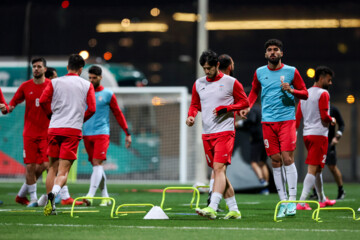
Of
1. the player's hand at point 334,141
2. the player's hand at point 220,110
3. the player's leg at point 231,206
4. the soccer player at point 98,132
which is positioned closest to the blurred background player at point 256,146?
the player's hand at point 334,141

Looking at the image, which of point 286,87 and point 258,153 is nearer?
point 286,87

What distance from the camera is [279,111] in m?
9.22

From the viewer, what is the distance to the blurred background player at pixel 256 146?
1532 cm

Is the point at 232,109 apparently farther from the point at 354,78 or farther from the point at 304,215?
the point at 354,78

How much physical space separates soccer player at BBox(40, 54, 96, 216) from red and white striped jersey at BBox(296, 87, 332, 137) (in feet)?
10.5

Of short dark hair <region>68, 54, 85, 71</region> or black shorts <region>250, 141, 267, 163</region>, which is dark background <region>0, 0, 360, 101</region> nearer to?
black shorts <region>250, 141, 267, 163</region>

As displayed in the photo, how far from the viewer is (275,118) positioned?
9219 mm

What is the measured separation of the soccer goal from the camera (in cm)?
2084

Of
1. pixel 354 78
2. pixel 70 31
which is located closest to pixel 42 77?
pixel 354 78

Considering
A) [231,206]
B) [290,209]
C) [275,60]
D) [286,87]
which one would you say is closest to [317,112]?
[275,60]

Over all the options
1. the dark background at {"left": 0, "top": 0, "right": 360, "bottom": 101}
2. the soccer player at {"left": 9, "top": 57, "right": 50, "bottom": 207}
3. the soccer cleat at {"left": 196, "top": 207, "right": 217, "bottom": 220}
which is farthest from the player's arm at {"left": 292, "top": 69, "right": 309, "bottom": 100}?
the dark background at {"left": 0, "top": 0, "right": 360, "bottom": 101}

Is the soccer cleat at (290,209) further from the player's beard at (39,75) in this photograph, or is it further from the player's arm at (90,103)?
the player's beard at (39,75)

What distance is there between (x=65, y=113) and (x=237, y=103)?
2243 millimetres

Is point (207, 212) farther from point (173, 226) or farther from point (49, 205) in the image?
point (49, 205)
